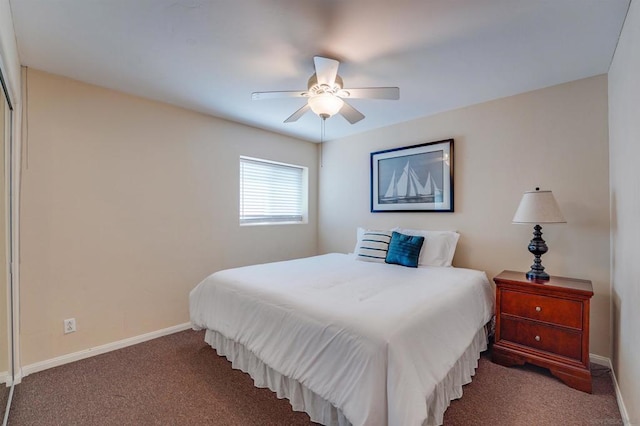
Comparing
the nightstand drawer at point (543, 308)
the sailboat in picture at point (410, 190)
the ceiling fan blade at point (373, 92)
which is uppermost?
the ceiling fan blade at point (373, 92)

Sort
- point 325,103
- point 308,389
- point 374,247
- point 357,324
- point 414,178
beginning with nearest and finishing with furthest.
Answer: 1. point 357,324
2. point 308,389
3. point 325,103
4. point 374,247
5. point 414,178

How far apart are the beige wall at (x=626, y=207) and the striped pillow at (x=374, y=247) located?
68.1 inches

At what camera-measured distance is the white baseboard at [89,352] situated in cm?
222

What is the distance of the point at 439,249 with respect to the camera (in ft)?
9.71

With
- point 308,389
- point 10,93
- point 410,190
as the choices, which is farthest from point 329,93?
point 10,93

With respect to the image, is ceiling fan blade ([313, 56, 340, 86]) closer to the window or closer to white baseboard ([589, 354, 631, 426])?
the window

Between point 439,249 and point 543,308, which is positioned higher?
point 439,249

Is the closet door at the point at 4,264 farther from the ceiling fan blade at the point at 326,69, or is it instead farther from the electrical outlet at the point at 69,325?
the ceiling fan blade at the point at 326,69

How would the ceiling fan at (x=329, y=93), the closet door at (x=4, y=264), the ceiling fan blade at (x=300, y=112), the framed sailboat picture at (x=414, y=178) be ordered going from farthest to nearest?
1. the framed sailboat picture at (x=414, y=178)
2. the ceiling fan blade at (x=300, y=112)
3. the ceiling fan at (x=329, y=93)
4. the closet door at (x=4, y=264)

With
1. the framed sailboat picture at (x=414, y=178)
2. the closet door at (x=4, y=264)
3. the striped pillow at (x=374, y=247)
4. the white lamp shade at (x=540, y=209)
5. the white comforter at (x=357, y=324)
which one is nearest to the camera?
the white comforter at (x=357, y=324)

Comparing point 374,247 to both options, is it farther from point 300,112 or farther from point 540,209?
point 300,112

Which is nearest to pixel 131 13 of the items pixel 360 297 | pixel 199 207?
pixel 199 207

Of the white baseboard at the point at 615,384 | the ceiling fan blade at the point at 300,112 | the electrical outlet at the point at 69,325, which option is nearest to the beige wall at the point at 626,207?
the white baseboard at the point at 615,384

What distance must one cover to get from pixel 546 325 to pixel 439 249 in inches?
40.2
